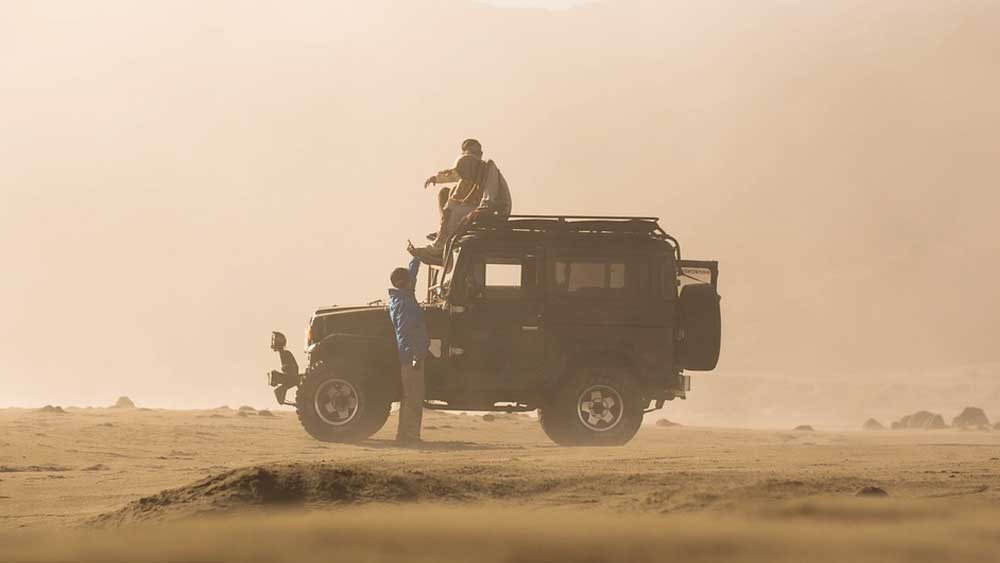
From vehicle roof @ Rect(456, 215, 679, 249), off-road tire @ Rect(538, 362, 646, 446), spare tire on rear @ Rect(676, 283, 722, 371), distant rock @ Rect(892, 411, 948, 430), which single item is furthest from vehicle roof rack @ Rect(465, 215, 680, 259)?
distant rock @ Rect(892, 411, 948, 430)

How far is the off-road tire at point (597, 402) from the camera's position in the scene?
614 inches

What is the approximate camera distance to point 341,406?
15953 millimetres

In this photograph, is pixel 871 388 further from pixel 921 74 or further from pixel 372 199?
pixel 921 74

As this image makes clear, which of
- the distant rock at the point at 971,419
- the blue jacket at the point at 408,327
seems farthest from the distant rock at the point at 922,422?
the blue jacket at the point at 408,327

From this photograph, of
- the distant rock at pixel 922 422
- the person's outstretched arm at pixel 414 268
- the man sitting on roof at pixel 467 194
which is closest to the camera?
the person's outstretched arm at pixel 414 268

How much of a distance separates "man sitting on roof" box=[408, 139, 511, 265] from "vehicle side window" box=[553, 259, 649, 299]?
1207 mm

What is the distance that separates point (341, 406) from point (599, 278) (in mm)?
2787

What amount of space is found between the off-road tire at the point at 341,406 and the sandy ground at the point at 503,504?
596 mm

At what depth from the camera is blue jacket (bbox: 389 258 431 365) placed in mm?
15180

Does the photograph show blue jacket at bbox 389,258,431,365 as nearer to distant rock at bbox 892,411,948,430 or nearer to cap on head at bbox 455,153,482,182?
cap on head at bbox 455,153,482,182

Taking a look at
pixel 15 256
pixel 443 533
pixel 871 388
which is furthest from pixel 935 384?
pixel 15 256

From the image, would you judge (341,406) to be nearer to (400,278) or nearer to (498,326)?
(400,278)

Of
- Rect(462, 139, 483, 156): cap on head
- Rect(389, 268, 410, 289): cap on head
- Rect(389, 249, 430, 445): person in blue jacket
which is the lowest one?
Rect(389, 249, 430, 445): person in blue jacket

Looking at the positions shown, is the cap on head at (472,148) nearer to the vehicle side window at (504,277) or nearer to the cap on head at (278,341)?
the vehicle side window at (504,277)
